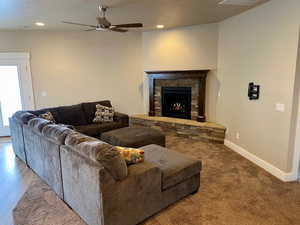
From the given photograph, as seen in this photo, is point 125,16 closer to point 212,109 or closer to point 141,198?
point 212,109

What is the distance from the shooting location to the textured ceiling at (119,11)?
357 cm

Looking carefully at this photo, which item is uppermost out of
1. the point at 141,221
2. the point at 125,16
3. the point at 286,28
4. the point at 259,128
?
Answer: the point at 125,16

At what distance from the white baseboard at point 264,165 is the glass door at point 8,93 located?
18.4ft

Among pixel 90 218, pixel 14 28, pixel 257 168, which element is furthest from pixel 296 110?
pixel 14 28

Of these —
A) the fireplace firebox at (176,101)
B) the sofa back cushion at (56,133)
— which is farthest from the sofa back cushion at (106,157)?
the fireplace firebox at (176,101)

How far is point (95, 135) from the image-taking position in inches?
188

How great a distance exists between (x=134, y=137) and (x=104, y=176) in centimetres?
209

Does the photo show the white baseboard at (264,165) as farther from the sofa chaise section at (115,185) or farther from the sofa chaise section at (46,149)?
the sofa chaise section at (46,149)

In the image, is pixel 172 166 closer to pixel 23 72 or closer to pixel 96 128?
pixel 96 128

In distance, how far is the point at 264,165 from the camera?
3.70 meters

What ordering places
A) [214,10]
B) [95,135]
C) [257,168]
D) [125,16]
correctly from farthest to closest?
[95,135] < [125,16] < [214,10] < [257,168]

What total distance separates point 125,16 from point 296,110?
3522 mm

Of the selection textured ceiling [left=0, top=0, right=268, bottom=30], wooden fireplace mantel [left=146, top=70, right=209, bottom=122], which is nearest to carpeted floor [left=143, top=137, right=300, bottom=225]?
wooden fireplace mantel [left=146, top=70, right=209, bottom=122]

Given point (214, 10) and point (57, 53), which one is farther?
point (57, 53)
